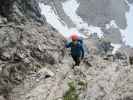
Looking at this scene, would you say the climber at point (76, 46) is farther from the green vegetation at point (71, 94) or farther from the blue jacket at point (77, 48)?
the green vegetation at point (71, 94)

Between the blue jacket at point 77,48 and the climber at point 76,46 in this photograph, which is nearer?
the climber at point 76,46

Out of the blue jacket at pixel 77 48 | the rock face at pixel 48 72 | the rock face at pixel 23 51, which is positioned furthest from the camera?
the blue jacket at pixel 77 48

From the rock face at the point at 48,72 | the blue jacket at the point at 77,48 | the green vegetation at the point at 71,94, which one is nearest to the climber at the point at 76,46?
the blue jacket at the point at 77,48

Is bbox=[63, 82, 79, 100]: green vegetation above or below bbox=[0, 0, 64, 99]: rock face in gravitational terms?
below

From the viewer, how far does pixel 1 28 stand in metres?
23.0

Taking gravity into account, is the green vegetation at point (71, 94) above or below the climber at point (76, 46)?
below

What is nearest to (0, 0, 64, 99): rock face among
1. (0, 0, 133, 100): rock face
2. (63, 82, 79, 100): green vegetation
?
(0, 0, 133, 100): rock face

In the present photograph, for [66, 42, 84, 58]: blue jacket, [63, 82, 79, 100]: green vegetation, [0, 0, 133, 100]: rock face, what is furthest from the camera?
[66, 42, 84, 58]: blue jacket

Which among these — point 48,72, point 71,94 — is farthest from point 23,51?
point 71,94

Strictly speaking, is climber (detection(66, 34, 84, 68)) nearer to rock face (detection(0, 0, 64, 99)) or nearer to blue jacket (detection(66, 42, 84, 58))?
blue jacket (detection(66, 42, 84, 58))

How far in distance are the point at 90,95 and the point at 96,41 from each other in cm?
13970

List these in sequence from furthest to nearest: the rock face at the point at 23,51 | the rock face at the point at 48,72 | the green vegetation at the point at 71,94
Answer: the rock face at the point at 23,51 < the rock face at the point at 48,72 < the green vegetation at the point at 71,94

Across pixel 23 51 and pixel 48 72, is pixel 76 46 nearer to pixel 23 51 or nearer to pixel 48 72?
pixel 48 72

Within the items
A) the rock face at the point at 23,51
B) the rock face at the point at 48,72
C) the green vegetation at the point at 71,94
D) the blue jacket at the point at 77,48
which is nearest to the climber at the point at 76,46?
the blue jacket at the point at 77,48
